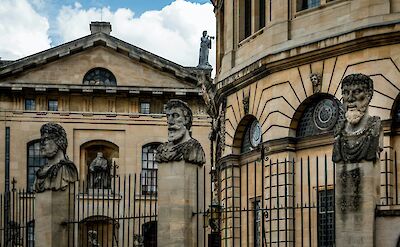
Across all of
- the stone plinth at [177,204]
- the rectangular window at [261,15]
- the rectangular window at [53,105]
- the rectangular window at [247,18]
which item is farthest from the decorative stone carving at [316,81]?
the rectangular window at [53,105]

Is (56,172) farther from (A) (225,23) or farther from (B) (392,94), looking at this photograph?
(A) (225,23)

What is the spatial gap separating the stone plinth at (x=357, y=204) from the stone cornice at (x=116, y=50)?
37181 millimetres

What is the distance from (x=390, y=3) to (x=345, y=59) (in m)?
1.92

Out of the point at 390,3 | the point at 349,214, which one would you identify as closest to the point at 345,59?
the point at 390,3

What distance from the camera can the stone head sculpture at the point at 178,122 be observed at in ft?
60.3

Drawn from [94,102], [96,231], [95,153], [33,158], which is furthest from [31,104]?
[96,231]

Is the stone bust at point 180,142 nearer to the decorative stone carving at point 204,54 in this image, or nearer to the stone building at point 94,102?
the stone building at point 94,102

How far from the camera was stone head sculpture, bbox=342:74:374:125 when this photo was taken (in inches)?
642

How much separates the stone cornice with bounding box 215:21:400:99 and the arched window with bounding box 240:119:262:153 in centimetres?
126

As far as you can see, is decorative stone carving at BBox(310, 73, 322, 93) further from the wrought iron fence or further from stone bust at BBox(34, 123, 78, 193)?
stone bust at BBox(34, 123, 78, 193)

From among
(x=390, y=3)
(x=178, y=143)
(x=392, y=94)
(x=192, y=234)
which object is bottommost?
(x=192, y=234)

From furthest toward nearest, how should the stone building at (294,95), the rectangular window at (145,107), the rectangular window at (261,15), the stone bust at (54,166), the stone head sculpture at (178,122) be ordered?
1. the rectangular window at (145,107)
2. the rectangular window at (261,15)
3. the stone building at (294,95)
4. the stone bust at (54,166)
5. the stone head sculpture at (178,122)

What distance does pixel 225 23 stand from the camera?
35.7 meters

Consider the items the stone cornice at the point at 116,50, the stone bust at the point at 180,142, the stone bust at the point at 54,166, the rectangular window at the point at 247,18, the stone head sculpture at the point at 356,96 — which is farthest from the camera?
the stone cornice at the point at 116,50
